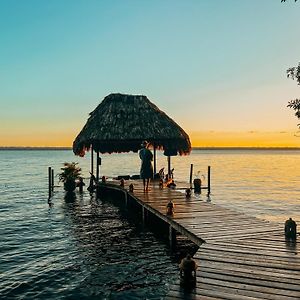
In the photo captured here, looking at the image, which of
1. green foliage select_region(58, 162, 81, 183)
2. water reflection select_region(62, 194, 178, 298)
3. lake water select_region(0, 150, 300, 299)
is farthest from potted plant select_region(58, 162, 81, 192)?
water reflection select_region(62, 194, 178, 298)

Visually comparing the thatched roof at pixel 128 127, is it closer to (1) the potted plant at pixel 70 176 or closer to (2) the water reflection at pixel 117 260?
(1) the potted plant at pixel 70 176

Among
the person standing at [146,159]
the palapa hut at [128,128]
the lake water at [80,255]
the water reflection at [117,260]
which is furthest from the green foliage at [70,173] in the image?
the person standing at [146,159]

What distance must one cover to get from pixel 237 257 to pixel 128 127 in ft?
62.5

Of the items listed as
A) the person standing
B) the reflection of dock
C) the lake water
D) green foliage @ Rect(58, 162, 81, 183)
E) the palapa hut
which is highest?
the palapa hut

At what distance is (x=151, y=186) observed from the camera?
23938 millimetres

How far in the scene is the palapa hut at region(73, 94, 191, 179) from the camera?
26.5m

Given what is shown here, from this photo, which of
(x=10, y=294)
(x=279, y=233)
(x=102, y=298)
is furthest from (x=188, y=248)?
(x=10, y=294)

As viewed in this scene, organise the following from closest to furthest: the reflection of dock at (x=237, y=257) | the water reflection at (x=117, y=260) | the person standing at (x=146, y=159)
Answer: the reflection of dock at (x=237, y=257), the water reflection at (x=117, y=260), the person standing at (x=146, y=159)

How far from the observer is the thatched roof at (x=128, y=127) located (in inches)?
1045

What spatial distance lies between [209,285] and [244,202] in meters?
25.0

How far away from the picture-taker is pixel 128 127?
26969 mm

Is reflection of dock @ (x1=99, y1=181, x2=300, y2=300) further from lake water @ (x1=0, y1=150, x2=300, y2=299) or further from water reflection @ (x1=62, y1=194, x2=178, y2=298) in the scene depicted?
lake water @ (x1=0, y1=150, x2=300, y2=299)

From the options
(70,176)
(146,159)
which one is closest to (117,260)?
(146,159)

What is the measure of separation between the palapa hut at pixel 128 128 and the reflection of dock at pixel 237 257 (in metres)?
12.2
